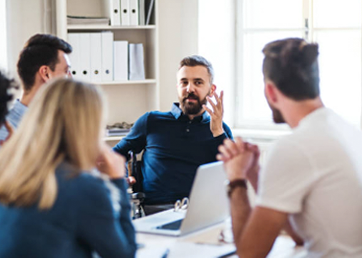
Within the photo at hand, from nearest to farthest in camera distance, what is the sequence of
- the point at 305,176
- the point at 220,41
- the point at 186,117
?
the point at 305,176, the point at 186,117, the point at 220,41

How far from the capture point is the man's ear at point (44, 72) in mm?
2656

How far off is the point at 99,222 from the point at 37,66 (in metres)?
1.37

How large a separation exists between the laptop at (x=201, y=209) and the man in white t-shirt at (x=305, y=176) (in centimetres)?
30

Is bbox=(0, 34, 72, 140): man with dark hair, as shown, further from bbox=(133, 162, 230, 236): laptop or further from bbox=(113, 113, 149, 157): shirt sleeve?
bbox=(133, 162, 230, 236): laptop

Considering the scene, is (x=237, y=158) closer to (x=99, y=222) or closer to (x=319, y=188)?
(x=319, y=188)

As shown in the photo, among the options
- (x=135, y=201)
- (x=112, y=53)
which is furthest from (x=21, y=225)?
(x=112, y=53)

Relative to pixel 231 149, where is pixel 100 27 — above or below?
above

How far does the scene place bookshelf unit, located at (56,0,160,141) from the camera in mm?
4094

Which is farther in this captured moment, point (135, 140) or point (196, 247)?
point (135, 140)

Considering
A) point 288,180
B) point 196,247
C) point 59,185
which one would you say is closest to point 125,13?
point 196,247

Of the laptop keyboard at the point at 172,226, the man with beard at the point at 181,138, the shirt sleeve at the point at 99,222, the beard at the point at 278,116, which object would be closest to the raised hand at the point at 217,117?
the man with beard at the point at 181,138

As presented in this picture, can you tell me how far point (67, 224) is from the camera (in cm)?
142

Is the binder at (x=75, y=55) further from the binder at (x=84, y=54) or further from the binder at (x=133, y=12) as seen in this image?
the binder at (x=133, y=12)

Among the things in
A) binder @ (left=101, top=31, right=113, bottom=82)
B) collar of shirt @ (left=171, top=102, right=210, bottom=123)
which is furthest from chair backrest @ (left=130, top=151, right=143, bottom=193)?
binder @ (left=101, top=31, right=113, bottom=82)
